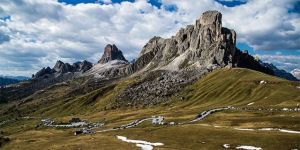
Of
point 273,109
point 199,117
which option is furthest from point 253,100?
point 199,117

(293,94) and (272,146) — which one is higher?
(293,94)

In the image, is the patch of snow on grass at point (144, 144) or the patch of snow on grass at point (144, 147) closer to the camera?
the patch of snow on grass at point (144, 147)

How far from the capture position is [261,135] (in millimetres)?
82438

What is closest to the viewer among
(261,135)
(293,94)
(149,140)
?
(261,135)

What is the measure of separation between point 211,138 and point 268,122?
29.2m

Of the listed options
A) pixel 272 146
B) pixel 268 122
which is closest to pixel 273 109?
pixel 268 122

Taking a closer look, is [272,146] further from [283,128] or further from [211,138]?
[283,128]

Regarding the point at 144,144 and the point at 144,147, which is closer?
the point at 144,147

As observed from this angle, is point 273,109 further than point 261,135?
Yes

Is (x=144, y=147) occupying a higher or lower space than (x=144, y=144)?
lower

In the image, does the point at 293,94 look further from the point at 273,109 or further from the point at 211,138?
the point at 211,138

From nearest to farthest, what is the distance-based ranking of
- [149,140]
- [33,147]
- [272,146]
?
[272,146] → [149,140] → [33,147]

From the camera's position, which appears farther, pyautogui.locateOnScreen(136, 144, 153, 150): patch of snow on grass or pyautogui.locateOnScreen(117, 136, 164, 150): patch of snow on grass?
pyautogui.locateOnScreen(117, 136, 164, 150): patch of snow on grass

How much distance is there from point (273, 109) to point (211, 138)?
73.3 metres
